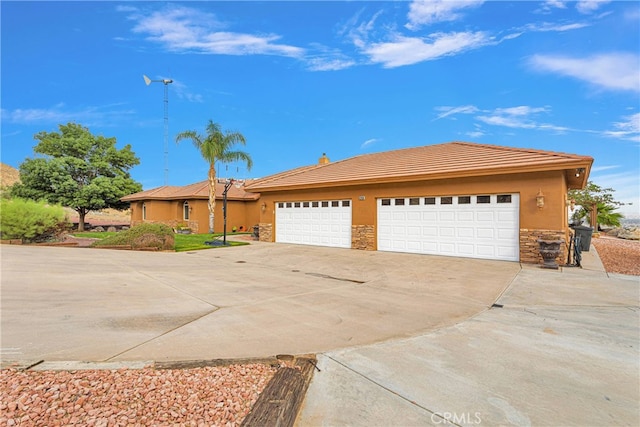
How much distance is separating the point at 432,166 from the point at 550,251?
4.96 metres

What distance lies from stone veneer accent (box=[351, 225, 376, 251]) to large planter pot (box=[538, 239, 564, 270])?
5.89 meters

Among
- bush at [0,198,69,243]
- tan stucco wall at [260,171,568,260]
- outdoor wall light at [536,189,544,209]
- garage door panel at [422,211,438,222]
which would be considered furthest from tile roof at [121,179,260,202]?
outdoor wall light at [536,189,544,209]

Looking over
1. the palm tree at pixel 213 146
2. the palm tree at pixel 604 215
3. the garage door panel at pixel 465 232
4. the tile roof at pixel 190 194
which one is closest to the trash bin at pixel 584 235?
the garage door panel at pixel 465 232

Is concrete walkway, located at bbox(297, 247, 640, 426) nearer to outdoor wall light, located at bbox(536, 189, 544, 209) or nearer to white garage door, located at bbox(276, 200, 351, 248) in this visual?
outdoor wall light, located at bbox(536, 189, 544, 209)

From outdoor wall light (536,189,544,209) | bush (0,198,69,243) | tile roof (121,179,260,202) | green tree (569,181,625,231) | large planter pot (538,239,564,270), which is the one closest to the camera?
large planter pot (538,239,564,270)

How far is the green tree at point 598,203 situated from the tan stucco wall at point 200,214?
994 inches

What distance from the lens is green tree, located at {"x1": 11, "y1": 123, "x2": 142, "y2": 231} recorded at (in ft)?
81.8

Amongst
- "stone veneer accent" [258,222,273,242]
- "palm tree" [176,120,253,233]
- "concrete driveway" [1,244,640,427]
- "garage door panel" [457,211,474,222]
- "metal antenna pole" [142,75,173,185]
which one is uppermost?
"metal antenna pole" [142,75,173,185]

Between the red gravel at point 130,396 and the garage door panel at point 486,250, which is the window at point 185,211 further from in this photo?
the red gravel at point 130,396

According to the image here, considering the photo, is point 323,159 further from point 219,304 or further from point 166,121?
point 166,121

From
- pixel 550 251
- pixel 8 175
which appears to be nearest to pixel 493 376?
pixel 550 251

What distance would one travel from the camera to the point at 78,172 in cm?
2641

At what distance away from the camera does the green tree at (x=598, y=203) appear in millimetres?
23947

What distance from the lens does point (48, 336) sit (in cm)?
360
